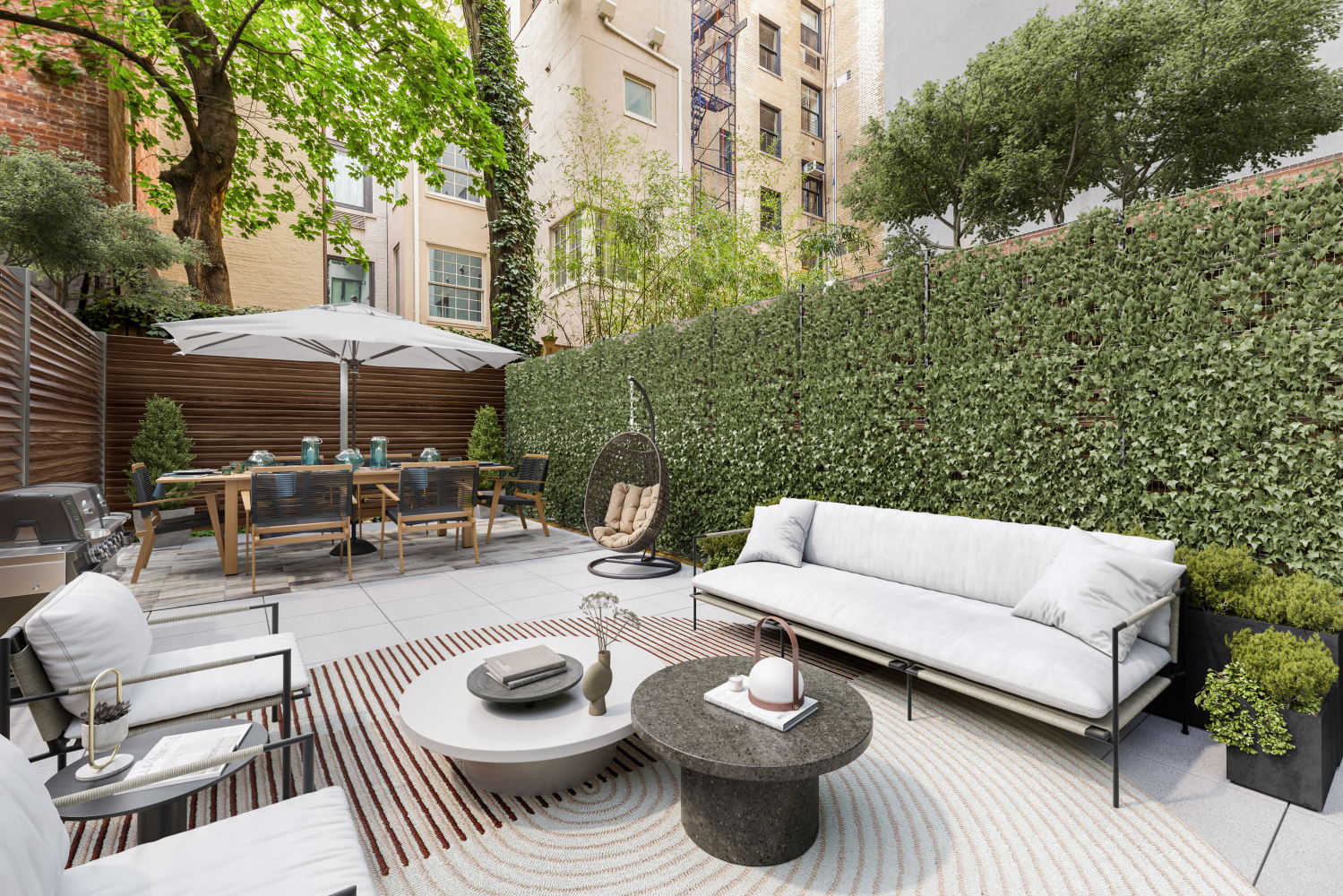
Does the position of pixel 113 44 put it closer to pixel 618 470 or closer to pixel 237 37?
pixel 237 37

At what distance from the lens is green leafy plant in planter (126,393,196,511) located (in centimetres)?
712

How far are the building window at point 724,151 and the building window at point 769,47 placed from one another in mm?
3462

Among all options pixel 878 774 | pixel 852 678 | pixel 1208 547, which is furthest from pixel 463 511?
pixel 1208 547

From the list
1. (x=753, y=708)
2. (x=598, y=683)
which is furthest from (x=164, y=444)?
(x=753, y=708)

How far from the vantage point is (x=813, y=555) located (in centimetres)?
386

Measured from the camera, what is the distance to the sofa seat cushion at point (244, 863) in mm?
1085

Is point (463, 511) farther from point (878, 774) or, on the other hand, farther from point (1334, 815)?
point (1334, 815)

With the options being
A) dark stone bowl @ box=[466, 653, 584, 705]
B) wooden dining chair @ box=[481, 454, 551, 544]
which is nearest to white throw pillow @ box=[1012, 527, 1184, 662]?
dark stone bowl @ box=[466, 653, 584, 705]

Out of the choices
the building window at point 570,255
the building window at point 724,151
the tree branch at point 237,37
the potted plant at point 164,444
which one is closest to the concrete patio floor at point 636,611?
the potted plant at point 164,444

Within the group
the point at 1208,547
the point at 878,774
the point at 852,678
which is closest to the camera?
the point at 878,774

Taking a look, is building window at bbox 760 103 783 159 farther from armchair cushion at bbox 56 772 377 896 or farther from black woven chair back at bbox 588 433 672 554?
armchair cushion at bbox 56 772 377 896

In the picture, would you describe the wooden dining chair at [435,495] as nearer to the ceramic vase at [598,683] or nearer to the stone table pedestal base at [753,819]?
the ceramic vase at [598,683]

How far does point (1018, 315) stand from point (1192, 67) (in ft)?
34.1

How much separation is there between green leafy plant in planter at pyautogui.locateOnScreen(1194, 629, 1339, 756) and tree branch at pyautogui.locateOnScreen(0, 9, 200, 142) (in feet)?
35.6
